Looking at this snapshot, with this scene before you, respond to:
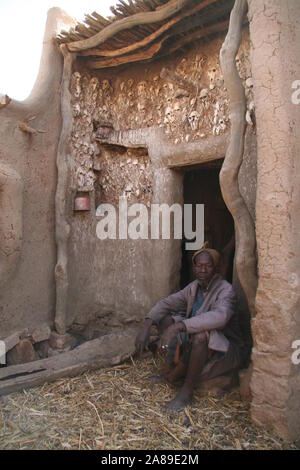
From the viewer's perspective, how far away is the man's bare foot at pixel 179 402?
2.97 m

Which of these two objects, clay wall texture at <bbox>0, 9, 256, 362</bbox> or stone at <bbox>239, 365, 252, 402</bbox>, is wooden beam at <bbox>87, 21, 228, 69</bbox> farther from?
stone at <bbox>239, 365, 252, 402</bbox>

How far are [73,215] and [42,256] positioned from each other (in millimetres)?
699

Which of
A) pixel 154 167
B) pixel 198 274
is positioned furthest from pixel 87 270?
pixel 198 274

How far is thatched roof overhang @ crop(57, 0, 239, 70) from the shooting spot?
357 centimetres

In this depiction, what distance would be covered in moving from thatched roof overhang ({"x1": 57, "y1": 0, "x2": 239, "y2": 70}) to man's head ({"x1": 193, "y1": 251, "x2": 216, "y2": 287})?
7.63 ft

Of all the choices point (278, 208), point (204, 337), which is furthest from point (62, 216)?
point (278, 208)

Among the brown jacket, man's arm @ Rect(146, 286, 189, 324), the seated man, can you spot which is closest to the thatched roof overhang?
the seated man

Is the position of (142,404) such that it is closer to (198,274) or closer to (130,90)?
(198,274)

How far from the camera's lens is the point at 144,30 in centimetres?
400

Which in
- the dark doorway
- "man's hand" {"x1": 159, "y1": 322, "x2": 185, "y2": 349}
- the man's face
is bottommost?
"man's hand" {"x1": 159, "y1": 322, "x2": 185, "y2": 349}

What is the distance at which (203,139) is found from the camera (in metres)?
4.03

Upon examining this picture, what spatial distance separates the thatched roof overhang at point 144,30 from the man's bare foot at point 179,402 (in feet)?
11.4

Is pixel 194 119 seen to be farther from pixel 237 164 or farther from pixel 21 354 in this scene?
pixel 21 354

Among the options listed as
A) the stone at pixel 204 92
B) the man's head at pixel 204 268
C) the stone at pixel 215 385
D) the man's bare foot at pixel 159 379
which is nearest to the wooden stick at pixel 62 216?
the man's bare foot at pixel 159 379
